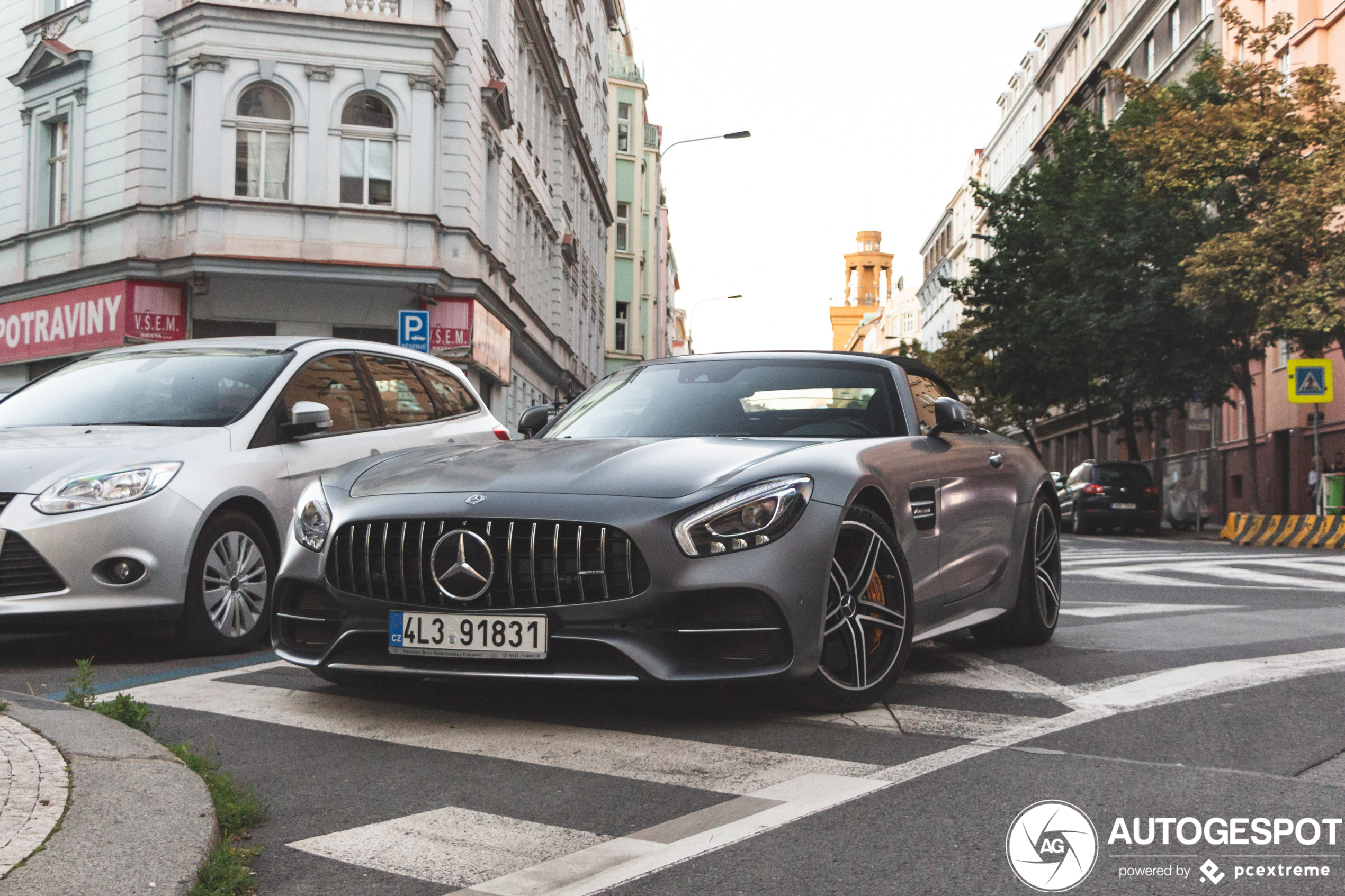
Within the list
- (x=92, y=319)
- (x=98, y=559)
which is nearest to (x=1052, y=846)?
(x=98, y=559)

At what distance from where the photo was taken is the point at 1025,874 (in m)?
3.18

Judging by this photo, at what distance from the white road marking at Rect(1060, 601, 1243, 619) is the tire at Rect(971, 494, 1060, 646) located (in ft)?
4.81

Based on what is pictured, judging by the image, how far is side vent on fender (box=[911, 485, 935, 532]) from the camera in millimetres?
5637

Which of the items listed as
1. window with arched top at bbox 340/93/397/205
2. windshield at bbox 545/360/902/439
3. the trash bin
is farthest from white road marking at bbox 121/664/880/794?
the trash bin

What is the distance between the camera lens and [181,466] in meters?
6.65

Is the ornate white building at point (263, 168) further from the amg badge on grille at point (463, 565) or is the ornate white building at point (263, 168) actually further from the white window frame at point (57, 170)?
the amg badge on grille at point (463, 565)

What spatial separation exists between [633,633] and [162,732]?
1.56 metres

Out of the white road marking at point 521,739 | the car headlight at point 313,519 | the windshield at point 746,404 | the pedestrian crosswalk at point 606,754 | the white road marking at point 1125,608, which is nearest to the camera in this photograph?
the pedestrian crosswalk at point 606,754

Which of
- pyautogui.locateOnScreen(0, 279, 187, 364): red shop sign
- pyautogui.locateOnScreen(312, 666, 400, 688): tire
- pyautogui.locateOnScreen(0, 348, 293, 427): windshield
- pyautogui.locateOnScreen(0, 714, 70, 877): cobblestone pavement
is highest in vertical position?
pyautogui.locateOnScreen(0, 279, 187, 364): red shop sign

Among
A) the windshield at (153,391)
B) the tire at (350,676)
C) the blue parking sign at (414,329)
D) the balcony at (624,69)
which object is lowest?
the tire at (350,676)

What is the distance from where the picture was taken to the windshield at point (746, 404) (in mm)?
5883

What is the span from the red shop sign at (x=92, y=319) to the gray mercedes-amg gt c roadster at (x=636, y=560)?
20689 millimetres

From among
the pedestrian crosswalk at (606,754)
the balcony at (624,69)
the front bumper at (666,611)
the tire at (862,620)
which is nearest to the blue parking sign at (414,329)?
the pedestrian crosswalk at (606,754)

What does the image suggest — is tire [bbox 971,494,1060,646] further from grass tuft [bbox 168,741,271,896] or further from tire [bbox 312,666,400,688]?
grass tuft [bbox 168,741,271,896]
